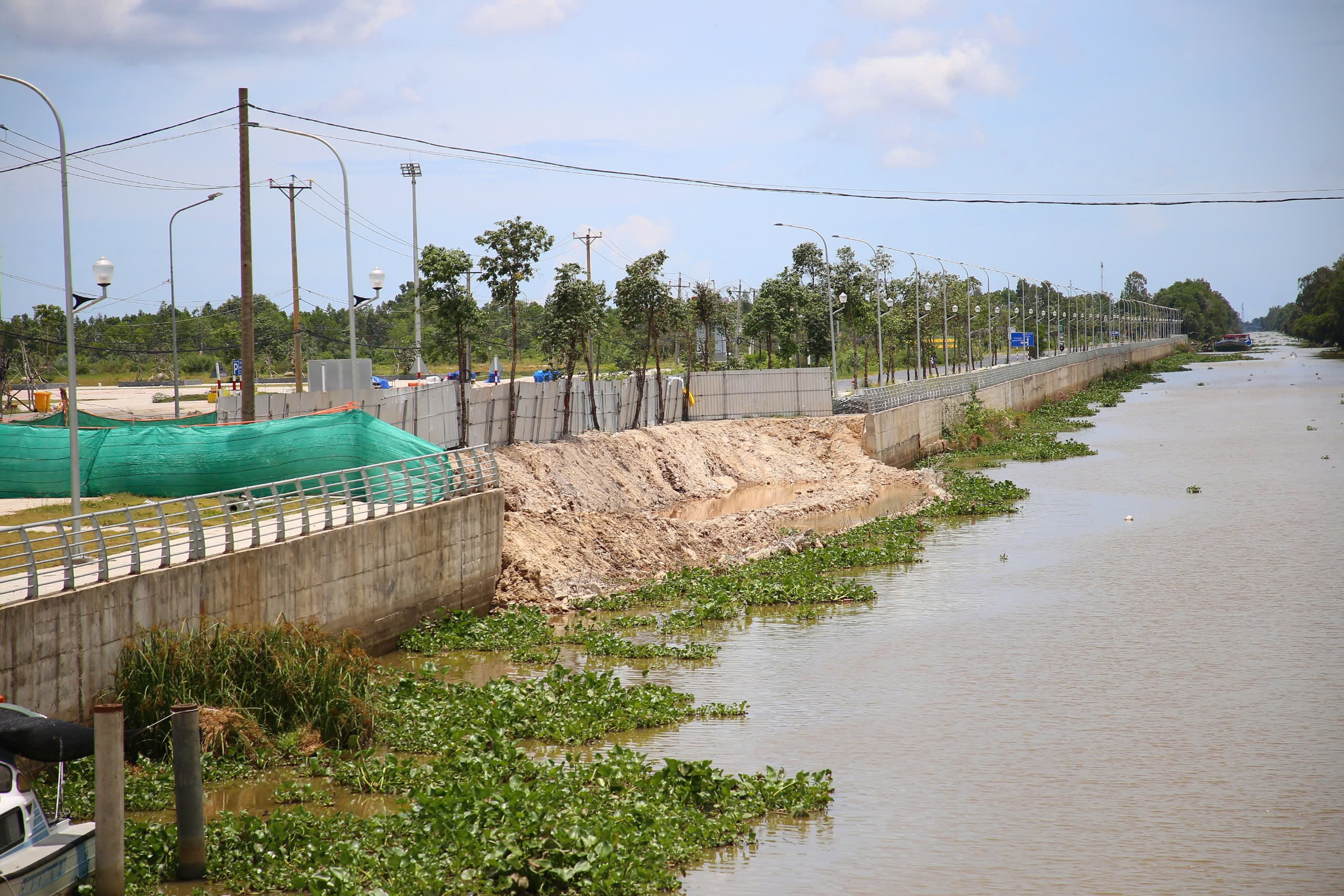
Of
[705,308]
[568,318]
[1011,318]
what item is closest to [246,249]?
[568,318]

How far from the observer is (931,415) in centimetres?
5750

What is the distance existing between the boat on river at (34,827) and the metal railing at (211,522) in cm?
258

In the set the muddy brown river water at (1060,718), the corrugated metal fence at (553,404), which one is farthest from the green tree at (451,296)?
→ the muddy brown river water at (1060,718)

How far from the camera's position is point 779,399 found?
5162 cm

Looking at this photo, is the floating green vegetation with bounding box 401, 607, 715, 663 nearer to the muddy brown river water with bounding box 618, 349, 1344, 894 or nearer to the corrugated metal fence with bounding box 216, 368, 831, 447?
the muddy brown river water with bounding box 618, 349, 1344, 894

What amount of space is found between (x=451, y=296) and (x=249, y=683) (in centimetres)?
2121

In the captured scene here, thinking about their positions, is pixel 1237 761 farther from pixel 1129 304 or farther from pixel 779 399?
pixel 1129 304

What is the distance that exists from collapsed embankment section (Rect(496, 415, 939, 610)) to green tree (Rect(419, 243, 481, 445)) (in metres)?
4.20

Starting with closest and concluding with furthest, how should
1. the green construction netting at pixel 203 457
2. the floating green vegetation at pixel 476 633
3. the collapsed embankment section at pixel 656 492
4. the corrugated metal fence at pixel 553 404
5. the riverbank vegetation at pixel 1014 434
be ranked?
the floating green vegetation at pixel 476 633 < the green construction netting at pixel 203 457 < the collapsed embankment section at pixel 656 492 < the corrugated metal fence at pixel 553 404 < the riverbank vegetation at pixel 1014 434

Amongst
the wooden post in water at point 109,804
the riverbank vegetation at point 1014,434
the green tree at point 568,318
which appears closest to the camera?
the wooden post in water at point 109,804

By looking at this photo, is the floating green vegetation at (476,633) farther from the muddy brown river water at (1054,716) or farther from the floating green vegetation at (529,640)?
the muddy brown river water at (1054,716)

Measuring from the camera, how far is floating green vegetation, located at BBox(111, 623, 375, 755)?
13852 mm

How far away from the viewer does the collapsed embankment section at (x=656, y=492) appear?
26.2m

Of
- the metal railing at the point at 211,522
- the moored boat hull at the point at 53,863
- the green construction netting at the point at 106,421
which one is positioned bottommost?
the moored boat hull at the point at 53,863
